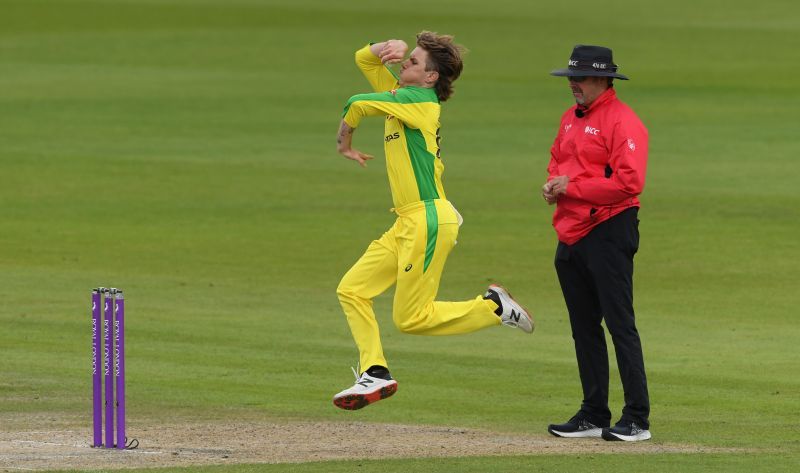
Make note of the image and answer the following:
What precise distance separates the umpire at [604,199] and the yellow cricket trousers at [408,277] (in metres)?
0.73

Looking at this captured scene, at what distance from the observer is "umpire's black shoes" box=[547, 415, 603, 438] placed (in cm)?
1073

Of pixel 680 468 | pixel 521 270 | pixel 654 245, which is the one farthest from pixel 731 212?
pixel 680 468

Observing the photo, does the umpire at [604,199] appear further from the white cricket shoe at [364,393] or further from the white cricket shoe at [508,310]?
the white cricket shoe at [364,393]

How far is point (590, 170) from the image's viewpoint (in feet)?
34.0

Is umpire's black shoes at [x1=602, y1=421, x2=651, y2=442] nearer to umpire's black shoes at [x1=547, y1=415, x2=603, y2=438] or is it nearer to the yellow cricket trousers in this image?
umpire's black shoes at [x1=547, y1=415, x2=603, y2=438]

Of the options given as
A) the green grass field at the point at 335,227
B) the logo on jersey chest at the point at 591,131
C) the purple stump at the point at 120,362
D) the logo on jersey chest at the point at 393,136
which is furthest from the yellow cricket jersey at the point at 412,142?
the purple stump at the point at 120,362

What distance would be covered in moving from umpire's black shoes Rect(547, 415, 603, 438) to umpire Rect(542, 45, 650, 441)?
0.72 ft

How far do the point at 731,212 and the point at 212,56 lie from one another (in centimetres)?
2330

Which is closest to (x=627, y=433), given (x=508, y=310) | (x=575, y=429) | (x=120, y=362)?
(x=575, y=429)

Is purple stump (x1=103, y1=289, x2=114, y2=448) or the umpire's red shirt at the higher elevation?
the umpire's red shirt

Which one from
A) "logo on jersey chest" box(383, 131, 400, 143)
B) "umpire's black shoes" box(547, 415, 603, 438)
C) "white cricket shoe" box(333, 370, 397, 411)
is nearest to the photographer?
"white cricket shoe" box(333, 370, 397, 411)

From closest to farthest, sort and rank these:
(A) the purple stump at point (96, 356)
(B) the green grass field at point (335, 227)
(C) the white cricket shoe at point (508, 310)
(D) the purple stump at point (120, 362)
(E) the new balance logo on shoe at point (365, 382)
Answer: (D) the purple stump at point (120, 362)
(A) the purple stump at point (96, 356)
(E) the new balance logo on shoe at point (365, 382)
(C) the white cricket shoe at point (508, 310)
(B) the green grass field at point (335, 227)

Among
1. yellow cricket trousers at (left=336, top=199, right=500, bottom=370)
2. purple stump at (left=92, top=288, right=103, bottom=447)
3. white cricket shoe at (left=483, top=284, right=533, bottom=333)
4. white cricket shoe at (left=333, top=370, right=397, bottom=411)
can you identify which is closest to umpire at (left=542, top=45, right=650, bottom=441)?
white cricket shoe at (left=483, top=284, right=533, bottom=333)

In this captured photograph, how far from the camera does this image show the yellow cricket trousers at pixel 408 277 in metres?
10.6
